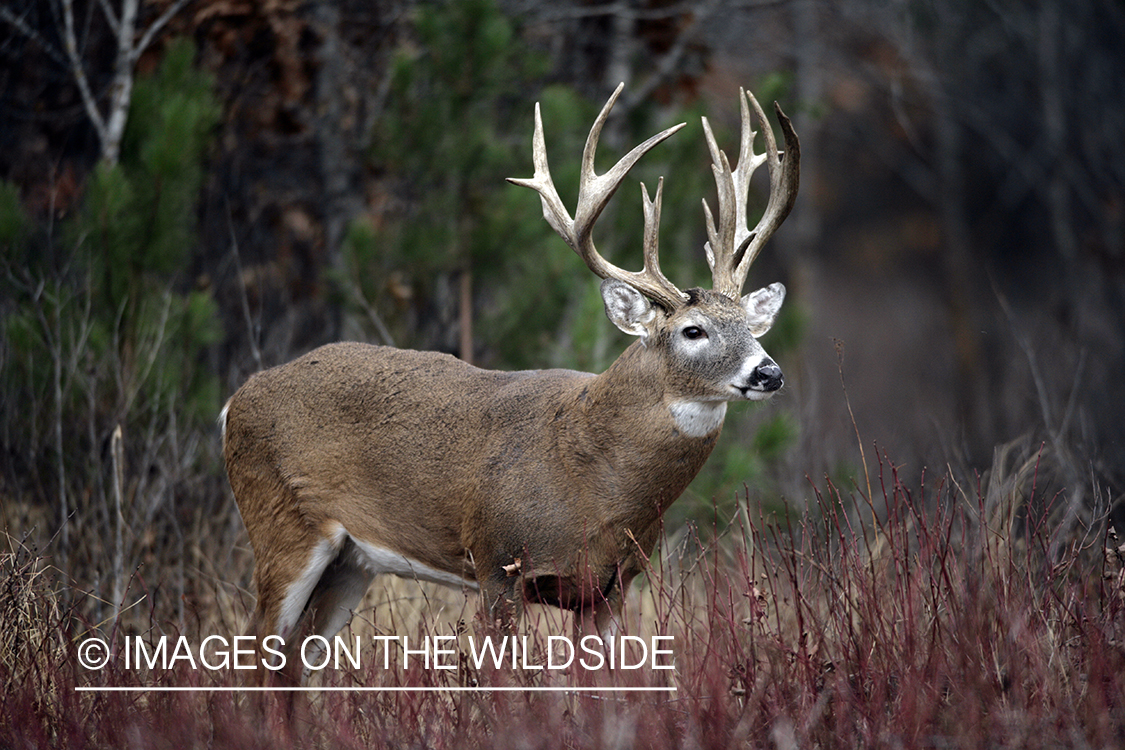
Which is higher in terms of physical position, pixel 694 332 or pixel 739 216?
pixel 739 216

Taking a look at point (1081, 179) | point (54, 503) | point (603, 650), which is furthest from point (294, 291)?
point (1081, 179)

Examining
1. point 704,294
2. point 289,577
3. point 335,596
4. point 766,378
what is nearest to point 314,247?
point 335,596

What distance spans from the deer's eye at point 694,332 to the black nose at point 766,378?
0.84ft

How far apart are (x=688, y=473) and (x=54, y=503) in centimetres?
292

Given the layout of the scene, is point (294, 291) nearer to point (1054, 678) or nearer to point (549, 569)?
point (549, 569)

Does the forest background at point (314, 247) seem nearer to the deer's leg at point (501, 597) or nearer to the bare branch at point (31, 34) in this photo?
the bare branch at point (31, 34)

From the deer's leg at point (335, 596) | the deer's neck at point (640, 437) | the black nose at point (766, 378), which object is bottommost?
the deer's leg at point (335, 596)

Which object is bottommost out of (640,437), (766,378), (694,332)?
(640,437)

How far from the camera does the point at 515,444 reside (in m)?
3.94

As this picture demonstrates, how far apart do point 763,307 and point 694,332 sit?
0.54 metres

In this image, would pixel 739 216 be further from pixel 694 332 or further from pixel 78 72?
pixel 78 72

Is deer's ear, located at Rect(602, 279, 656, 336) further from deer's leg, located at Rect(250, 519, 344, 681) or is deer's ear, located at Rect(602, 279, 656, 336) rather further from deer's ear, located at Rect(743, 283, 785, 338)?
deer's leg, located at Rect(250, 519, 344, 681)

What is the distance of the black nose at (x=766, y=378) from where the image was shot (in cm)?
360

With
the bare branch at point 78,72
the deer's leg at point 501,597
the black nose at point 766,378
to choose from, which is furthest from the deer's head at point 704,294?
the bare branch at point 78,72
